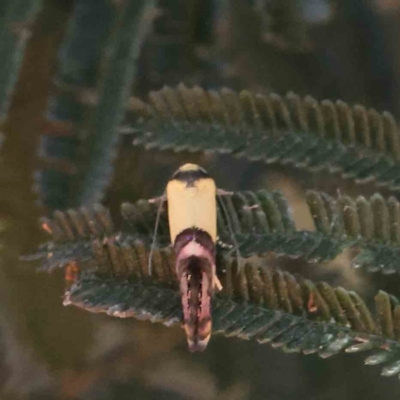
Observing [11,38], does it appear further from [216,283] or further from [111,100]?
[216,283]

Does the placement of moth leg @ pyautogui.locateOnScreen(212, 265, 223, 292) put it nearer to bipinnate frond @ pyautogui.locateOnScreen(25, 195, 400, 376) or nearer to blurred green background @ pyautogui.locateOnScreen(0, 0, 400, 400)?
bipinnate frond @ pyautogui.locateOnScreen(25, 195, 400, 376)

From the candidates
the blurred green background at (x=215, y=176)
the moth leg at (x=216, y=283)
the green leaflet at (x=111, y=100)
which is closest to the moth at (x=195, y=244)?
the moth leg at (x=216, y=283)

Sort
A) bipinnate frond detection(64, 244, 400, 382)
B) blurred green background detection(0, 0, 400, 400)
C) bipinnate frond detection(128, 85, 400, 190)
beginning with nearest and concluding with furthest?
bipinnate frond detection(64, 244, 400, 382) → bipinnate frond detection(128, 85, 400, 190) → blurred green background detection(0, 0, 400, 400)

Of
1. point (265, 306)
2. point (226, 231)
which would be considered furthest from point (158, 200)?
point (265, 306)

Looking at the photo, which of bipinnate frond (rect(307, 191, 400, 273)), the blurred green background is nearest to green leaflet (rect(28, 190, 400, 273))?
bipinnate frond (rect(307, 191, 400, 273))

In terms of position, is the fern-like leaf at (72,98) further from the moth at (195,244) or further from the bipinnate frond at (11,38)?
the moth at (195,244)

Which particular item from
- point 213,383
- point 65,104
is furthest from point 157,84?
point 213,383

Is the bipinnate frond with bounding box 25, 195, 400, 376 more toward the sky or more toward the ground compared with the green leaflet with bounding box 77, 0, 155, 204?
more toward the ground
